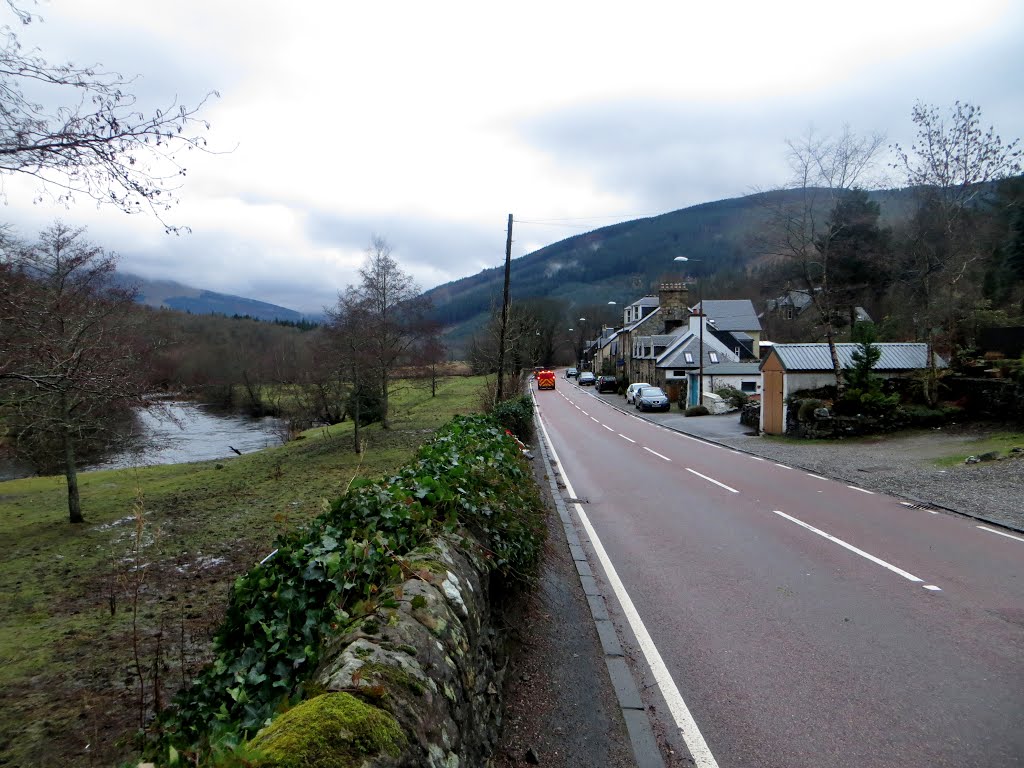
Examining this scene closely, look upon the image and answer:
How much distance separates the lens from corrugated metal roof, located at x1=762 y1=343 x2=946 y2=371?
23812 mm

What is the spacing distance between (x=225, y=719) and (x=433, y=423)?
31.1 metres

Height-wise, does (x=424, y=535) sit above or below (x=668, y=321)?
below

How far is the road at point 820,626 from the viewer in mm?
4281

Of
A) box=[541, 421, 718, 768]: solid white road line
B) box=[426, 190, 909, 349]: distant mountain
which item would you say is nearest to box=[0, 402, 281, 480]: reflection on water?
box=[541, 421, 718, 768]: solid white road line

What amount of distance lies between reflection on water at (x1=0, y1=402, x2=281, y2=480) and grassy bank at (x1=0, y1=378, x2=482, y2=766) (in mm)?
1738

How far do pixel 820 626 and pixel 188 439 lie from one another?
3829cm

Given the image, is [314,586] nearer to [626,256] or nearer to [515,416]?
[515,416]

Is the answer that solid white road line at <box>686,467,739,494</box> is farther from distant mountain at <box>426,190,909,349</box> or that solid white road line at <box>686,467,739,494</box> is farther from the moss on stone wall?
distant mountain at <box>426,190,909,349</box>

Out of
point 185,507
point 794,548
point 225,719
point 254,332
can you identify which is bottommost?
point 185,507

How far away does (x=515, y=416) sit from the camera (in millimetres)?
18328

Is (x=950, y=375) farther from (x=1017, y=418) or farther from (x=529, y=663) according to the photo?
(x=529, y=663)

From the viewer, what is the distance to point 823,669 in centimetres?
523

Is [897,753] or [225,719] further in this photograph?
[897,753]

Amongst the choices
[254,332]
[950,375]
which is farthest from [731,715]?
[254,332]
